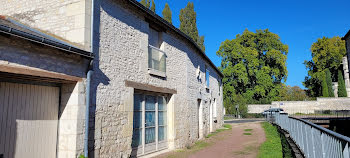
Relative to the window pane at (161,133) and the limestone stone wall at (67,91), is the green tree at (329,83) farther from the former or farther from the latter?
the limestone stone wall at (67,91)

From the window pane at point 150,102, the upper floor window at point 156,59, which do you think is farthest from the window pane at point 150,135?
the upper floor window at point 156,59

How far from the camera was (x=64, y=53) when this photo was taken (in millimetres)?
4883

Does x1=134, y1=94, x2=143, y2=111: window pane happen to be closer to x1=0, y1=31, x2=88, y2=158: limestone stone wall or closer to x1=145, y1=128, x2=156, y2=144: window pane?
x1=145, y1=128, x2=156, y2=144: window pane

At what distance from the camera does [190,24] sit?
27.8 metres

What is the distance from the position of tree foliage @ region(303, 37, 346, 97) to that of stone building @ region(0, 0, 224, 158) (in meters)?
34.6

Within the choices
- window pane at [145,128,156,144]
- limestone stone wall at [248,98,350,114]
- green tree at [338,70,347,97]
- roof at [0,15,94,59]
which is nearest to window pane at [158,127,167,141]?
window pane at [145,128,156,144]

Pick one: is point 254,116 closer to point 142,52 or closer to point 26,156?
point 142,52

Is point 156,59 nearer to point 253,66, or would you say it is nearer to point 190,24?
point 190,24

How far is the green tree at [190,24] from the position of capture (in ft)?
89.7

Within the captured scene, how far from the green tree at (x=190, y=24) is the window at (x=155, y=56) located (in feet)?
61.7

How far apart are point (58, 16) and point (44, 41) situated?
183 cm

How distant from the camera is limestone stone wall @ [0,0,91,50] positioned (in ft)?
18.0

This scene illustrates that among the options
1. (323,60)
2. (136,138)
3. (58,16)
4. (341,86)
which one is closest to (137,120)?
(136,138)

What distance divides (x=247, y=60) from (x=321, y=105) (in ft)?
35.2
